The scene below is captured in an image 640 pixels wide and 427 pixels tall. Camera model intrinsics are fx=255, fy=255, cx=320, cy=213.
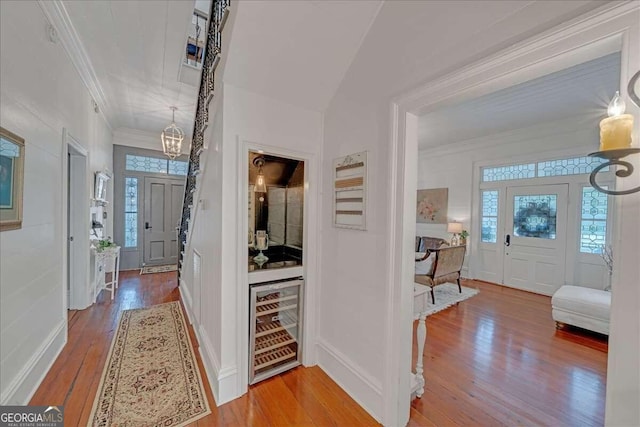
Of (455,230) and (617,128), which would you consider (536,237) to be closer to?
(455,230)

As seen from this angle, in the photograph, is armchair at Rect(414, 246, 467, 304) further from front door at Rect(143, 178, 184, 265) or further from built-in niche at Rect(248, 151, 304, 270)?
front door at Rect(143, 178, 184, 265)

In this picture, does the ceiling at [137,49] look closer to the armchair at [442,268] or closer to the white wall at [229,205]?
the white wall at [229,205]

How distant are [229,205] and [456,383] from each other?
2.48m

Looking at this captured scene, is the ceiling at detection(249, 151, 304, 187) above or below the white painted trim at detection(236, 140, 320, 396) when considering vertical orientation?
above


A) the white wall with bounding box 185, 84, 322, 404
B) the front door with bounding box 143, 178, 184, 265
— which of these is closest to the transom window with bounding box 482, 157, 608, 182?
the white wall with bounding box 185, 84, 322, 404

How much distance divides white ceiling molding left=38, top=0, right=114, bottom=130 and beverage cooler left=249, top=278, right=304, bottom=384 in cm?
314

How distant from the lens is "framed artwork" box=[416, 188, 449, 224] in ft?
20.8

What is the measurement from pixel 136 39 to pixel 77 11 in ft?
1.63

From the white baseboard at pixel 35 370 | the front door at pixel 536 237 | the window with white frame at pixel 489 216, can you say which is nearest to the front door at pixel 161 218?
the white baseboard at pixel 35 370

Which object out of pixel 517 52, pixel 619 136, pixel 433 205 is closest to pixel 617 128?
pixel 619 136

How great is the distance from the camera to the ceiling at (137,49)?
2.48m

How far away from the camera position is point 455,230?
18.8 feet

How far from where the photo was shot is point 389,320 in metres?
1.76

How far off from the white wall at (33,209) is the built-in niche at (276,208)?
1689 millimetres
